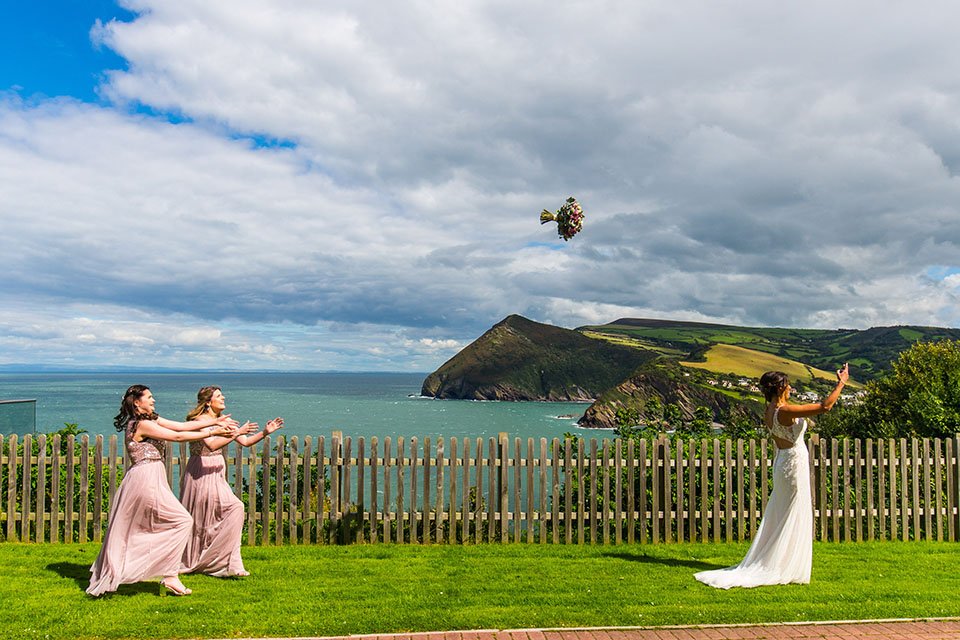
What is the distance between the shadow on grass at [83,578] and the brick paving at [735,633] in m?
2.55

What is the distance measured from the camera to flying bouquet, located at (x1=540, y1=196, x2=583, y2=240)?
752cm

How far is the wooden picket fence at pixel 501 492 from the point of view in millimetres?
10297

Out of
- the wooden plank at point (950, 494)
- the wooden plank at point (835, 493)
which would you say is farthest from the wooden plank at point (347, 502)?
the wooden plank at point (950, 494)

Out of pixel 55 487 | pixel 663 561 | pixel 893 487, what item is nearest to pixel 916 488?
pixel 893 487

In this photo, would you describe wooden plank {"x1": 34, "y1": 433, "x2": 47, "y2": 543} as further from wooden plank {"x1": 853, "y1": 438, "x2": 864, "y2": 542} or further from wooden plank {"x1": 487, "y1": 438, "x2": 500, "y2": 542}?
wooden plank {"x1": 853, "y1": 438, "x2": 864, "y2": 542}

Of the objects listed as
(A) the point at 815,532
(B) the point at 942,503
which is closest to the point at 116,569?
(A) the point at 815,532

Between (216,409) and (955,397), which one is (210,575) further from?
(955,397)

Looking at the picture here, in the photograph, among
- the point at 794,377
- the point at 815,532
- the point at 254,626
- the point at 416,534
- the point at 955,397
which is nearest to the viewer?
the point at 254,626

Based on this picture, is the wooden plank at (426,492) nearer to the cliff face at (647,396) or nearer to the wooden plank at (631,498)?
the wooden plank at (631,498)

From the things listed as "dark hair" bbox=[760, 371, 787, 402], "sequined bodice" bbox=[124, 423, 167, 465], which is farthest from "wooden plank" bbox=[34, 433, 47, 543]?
"dark hair" bbox=[760, 371, 787, 402]

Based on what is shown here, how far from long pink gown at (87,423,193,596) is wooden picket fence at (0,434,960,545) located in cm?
219

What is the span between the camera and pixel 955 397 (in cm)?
1683

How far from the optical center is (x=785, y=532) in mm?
8414

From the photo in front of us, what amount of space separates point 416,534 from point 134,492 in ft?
14.1
